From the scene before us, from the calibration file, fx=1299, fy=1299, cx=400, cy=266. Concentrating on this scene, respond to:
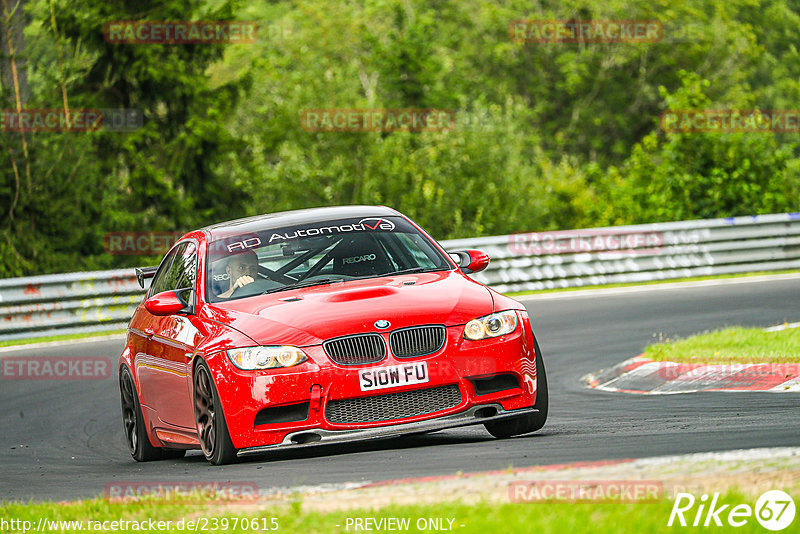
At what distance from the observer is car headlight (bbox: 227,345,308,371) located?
7277 mm

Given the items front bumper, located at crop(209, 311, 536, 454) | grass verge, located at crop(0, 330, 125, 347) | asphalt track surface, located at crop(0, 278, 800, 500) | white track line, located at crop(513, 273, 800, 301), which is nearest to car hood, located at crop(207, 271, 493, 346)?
front bumper, located at crop(209, 311, 536, 454)

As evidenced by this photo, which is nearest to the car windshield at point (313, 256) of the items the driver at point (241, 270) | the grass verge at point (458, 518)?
the driver at point (241, 270)

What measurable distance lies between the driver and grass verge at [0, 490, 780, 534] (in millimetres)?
2675

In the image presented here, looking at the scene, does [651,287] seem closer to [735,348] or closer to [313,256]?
[735,348]

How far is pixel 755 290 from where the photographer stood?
18609 mm

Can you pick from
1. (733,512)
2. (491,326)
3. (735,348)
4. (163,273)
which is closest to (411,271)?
(491,326)

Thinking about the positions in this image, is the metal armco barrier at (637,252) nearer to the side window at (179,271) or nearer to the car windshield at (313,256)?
the side window at (179,271)

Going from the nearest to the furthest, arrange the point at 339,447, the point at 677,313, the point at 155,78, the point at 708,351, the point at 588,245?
1. the point at 339,447
2. the point at 708,351
3. the point at 677,313
4. the point at 588,245
5. the point at 155,78

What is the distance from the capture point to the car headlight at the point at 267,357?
7277mm

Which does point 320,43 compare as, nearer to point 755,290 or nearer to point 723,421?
point 755,290

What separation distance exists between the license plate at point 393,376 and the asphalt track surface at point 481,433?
0.39 m

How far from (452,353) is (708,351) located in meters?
4.87

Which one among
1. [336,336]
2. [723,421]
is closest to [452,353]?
[336,336]

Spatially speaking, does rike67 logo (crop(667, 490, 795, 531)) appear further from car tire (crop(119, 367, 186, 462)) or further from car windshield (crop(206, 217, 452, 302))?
car tire (crop(119, 367, 186, 462))
